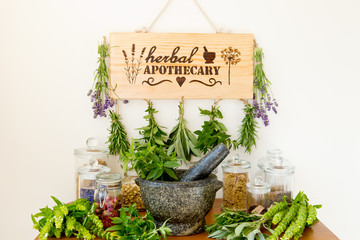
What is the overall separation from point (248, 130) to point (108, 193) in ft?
2.29

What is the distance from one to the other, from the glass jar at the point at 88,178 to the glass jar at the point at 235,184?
503 mm

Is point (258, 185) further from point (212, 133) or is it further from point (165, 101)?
point (165, 101)

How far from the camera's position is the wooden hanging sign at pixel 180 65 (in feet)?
6.16

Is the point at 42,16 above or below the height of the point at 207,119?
above

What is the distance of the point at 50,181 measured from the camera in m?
1.92

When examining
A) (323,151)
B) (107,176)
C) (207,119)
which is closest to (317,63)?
(323,151)

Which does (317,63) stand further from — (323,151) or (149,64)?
(149,64)

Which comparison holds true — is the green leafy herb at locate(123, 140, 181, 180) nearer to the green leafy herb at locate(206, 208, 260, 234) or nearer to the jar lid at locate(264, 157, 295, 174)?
the green leafy herb at locate(206, 208, 260, 234)

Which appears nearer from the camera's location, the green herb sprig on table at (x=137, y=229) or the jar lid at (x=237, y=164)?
the green herb sprig on table at (x=137, y=229)

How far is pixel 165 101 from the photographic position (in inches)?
75.8

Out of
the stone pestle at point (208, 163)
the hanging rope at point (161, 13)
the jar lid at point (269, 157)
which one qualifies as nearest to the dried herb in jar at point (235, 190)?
the jar lid at point (269, 157)

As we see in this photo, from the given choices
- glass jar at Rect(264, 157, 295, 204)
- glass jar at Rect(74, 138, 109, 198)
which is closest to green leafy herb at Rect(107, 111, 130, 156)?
glass jar at Rect(74, 138, 109, 198)

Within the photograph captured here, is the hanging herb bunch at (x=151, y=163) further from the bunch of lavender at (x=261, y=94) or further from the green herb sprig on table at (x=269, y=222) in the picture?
the bunch of lavender at (x=261, y=94)

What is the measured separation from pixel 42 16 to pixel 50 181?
75 centimetres
